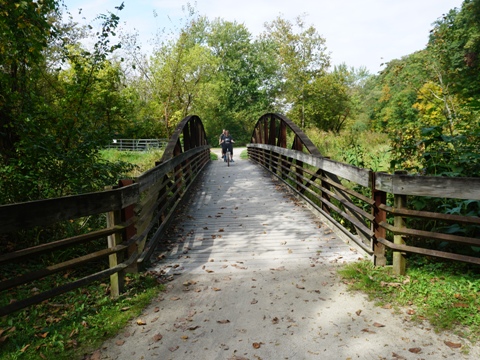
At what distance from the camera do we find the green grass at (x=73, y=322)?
2.82 meters

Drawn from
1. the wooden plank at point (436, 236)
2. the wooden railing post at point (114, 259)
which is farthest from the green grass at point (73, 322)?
the wooden plank at point (436, 236)

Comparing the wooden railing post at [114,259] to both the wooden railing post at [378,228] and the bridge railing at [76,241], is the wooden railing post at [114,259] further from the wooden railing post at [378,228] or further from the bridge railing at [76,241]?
the wooden railing post at [378,228]

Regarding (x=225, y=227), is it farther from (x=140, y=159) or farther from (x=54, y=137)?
(x=140, y=159)

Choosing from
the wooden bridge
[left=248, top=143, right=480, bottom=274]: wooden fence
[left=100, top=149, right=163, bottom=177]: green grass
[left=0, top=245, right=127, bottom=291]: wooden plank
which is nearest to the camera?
[left=0, top=245, right=127, bottom=291]: wooden plank

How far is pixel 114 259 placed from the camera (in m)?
3.81

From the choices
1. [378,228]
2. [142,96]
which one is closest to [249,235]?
[378,228]

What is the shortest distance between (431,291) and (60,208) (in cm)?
365

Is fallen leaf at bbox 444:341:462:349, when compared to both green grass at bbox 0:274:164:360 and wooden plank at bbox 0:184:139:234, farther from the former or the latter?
wooden plank at bbox 0:184:139:234

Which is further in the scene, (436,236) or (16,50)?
(16,50)

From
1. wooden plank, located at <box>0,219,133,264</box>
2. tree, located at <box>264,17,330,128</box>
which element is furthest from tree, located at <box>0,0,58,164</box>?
tree, located at <box>264,17,330,128</box>

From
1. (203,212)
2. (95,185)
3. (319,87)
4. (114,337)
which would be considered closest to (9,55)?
(95,185)

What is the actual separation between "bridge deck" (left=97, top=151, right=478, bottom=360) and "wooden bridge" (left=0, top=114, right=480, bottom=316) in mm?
47

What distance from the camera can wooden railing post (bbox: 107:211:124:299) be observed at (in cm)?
380

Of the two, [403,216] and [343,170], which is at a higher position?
[343,170]
